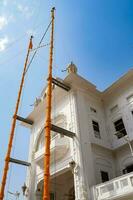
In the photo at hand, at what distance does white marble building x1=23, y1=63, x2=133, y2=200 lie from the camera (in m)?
15.7

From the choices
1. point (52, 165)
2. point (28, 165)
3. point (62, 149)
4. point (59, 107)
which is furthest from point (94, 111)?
point (28, 165)

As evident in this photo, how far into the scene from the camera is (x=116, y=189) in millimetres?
13758

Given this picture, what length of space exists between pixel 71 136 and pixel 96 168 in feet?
10.7

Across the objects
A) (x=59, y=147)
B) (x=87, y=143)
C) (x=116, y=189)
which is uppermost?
(x=59, y=147)

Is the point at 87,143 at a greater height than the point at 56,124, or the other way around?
the point at 56,124

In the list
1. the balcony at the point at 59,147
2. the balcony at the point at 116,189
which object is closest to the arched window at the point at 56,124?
the balcony at the point at 59,147

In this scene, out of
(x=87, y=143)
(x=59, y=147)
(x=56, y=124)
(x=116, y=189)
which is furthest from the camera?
(x=56, y=124)

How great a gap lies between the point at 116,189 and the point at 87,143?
4.69m

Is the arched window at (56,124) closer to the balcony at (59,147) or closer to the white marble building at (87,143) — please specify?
the white marble building at (87,143)

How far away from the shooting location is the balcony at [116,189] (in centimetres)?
1306

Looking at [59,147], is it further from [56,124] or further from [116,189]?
[116,189]

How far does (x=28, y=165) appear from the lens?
846 inches

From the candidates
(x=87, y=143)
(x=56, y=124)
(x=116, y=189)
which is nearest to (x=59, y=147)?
(x=87, y=143)

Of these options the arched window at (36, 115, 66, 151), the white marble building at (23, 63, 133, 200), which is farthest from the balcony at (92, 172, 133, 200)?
the arched window at (36, 115, 66, 151)
